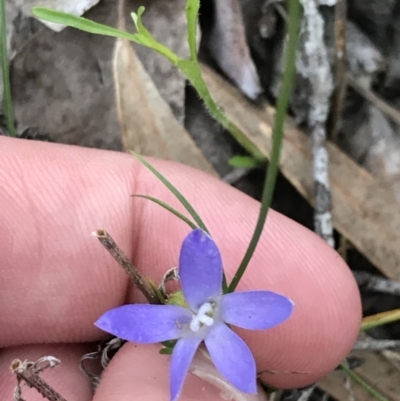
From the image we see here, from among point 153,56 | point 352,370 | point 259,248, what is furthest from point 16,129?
point 352,370

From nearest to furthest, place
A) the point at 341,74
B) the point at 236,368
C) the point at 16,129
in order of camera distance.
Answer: the point at 236,368 < the point at 341,74 < the point at 16,129

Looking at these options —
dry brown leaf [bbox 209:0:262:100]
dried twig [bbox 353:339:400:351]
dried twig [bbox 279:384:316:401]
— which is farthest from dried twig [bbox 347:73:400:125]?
dried twig [bbox 279:384:316:401]

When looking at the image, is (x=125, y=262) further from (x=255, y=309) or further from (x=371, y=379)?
(x=371, y=379)

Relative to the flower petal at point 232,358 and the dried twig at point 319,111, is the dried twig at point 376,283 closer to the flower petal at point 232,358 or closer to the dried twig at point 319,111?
the dried twig at point 319,111

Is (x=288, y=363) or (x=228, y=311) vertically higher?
(x=228, y=311)

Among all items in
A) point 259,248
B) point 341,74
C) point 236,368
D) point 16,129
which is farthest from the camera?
point 16,129

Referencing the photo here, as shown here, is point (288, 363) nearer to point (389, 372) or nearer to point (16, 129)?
point (389, 372)

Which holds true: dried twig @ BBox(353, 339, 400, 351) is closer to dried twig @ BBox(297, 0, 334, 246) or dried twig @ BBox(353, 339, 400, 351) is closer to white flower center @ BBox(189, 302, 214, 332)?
dried twig @ BBox(297, 0, 334, 246)

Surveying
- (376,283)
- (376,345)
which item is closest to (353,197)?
(376,283)
